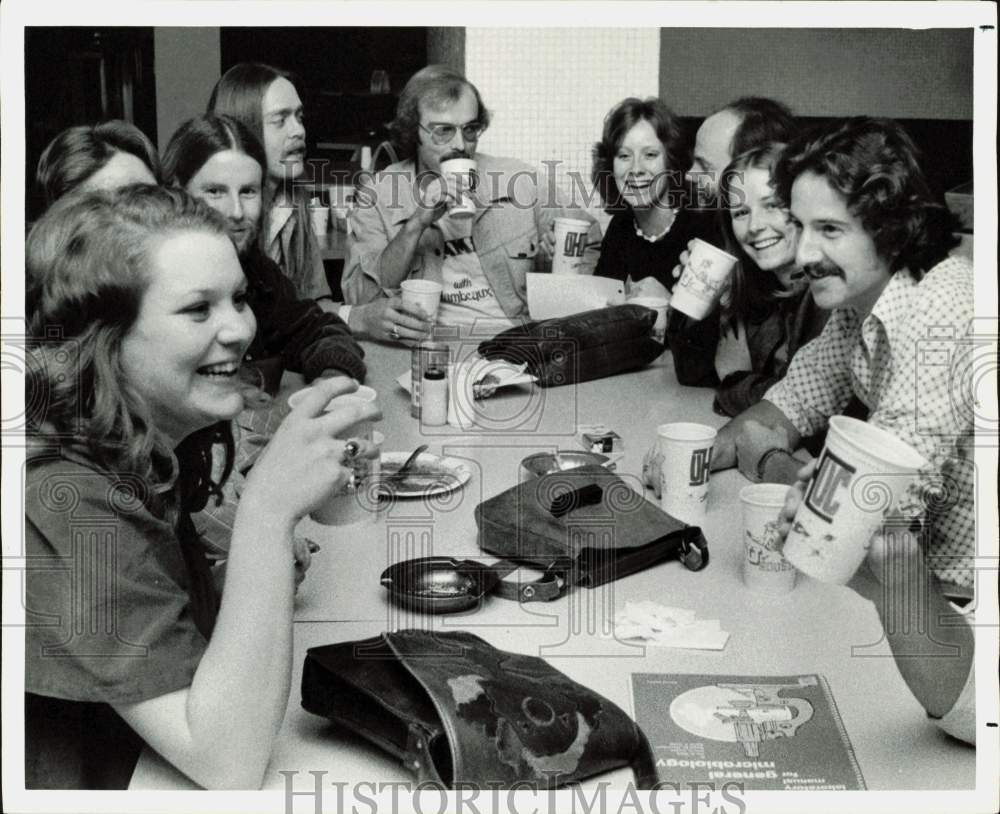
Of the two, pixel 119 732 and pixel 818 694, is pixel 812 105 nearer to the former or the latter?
pixel 818 694

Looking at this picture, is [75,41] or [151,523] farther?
[75,41]

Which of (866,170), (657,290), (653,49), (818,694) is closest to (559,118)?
(653,49)

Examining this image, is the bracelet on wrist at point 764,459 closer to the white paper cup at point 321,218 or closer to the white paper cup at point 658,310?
the white paper cup at point 658,310

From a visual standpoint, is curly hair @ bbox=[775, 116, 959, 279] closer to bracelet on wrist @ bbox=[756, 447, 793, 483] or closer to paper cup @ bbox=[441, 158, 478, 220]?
bracelet on wrist @ bbox=[756, 447, 793, 483]

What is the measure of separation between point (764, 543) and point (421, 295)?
1051 mm

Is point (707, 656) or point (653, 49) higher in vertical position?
point (653, 49)

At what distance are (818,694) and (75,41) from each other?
3.77ft

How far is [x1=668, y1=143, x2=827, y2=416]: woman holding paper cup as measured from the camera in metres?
1.80

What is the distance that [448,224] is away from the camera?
8.13 ft

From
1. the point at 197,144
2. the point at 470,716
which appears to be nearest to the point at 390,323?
the point at 197,144

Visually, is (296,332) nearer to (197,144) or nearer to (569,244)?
(197,144)

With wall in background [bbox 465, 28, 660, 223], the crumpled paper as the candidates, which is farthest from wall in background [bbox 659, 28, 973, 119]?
the crumpled paper

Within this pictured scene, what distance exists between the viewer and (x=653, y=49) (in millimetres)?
2416

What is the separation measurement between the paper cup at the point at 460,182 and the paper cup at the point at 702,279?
52cm
